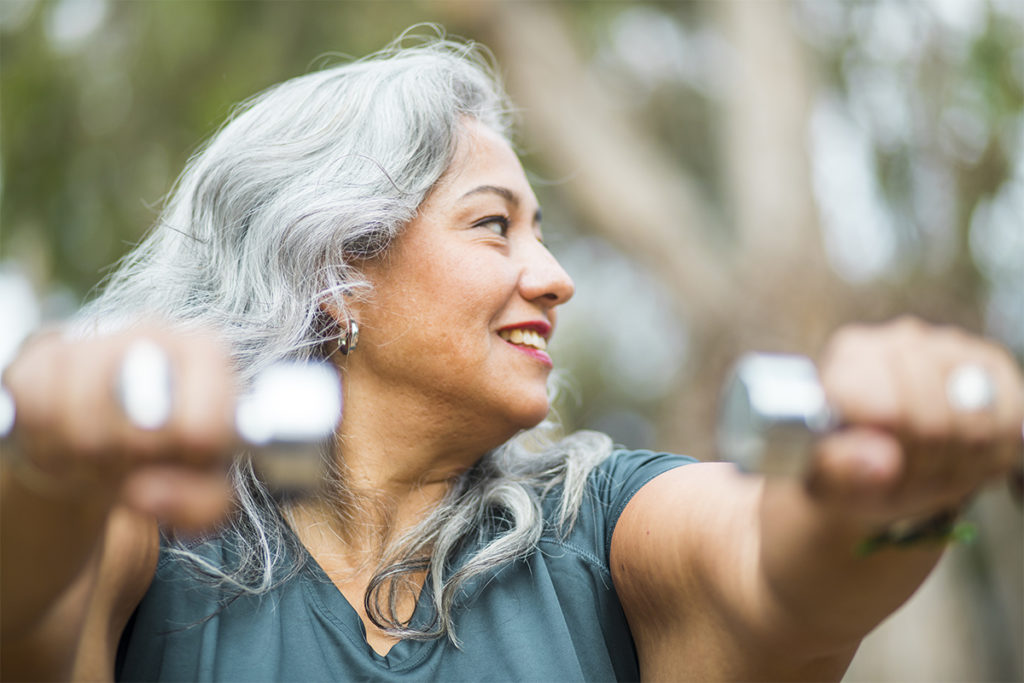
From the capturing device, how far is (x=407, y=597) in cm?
156

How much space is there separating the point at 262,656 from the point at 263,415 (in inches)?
28.0

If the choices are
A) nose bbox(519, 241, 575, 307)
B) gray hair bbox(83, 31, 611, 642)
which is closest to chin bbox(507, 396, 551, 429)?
gray hair bbox(83, 31, 611, 642)

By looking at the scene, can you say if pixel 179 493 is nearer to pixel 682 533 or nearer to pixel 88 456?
pixel 88 456

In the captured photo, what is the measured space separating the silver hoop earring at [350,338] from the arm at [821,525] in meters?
0.58

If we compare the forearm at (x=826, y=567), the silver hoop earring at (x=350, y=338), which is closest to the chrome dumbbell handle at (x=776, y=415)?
the forearm at (x=826, y=567)

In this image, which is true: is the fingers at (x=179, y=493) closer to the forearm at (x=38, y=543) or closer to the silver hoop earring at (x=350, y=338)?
the forearm at (x=38, y=543)

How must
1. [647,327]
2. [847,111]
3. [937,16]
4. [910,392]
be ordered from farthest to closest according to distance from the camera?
1. [647,327]
2. [847,111]
3. [937,16]
4. [910,392]

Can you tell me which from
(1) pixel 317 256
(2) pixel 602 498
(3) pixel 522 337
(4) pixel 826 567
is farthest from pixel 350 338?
(4) pixel 826 567

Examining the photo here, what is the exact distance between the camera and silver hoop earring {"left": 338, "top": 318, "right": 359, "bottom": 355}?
172 cm

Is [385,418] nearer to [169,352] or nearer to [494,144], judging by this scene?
[494,144]

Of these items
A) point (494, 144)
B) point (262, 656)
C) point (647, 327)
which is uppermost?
point (647, 327)

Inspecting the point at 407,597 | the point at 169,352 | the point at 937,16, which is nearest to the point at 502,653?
the point at 407,597

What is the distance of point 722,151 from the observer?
19.3ft

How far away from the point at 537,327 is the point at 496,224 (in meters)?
0.22
